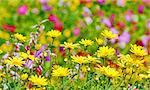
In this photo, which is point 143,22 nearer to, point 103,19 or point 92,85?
point 103,19

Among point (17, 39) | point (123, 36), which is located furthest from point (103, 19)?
point (17, 39)

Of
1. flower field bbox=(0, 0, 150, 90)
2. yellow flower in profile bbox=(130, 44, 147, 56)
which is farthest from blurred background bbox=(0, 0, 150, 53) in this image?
yellow flower in profile bbox=(130, 44, 147, 56)

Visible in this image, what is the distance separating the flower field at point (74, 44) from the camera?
2.72m

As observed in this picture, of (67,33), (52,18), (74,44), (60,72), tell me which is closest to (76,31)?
(67,33)

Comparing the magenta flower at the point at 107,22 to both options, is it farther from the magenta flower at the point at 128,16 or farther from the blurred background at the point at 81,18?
the magenta flower at the point at 128,16

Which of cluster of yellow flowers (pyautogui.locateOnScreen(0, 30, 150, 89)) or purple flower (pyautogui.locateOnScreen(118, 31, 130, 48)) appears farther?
purple flower (pyautogui.locateOnScreen(118, 31, 130, 48))

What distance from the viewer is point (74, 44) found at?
2889mm

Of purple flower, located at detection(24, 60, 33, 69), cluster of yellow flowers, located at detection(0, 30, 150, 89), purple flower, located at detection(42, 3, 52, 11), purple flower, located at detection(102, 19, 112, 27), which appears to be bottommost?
cluster of yellow flowers, located at detection(0, 30, 150, 89)

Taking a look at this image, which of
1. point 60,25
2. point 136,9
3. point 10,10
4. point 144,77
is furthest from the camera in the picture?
point 136,9

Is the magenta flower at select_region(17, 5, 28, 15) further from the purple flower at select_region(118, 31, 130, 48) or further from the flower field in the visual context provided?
the purple flower at select_region(118, 31, 130, 48)

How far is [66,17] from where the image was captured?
6395mm

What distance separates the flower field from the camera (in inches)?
107

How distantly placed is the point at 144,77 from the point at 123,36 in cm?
332

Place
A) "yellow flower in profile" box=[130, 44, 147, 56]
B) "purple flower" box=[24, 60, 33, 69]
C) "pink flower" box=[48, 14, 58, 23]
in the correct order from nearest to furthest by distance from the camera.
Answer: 1. "yellow flower in profile" box=[130, 44, 147, 56]
2. "purple flower" box=[24, 60, 33, 69]
3. "pink flower" box=[48, 14, 58, 23]
